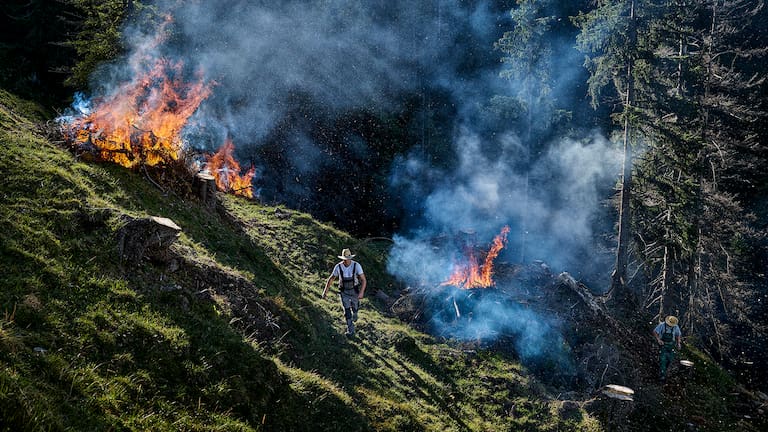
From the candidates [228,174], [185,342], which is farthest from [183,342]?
[228,174]

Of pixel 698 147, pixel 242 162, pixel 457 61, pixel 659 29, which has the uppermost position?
pixel 457 61

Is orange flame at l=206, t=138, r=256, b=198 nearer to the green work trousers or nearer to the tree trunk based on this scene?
the tree trunk

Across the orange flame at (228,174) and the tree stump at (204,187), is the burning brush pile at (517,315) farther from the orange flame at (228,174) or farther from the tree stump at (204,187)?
the orange flame at (228,174)

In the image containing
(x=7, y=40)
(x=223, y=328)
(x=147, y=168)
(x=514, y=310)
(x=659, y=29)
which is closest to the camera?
(x=223, y=328)

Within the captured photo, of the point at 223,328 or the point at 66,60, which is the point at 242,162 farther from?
the point at 223,328

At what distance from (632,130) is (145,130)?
62.0 ft

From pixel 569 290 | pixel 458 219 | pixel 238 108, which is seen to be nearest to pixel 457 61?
pixel 458 219

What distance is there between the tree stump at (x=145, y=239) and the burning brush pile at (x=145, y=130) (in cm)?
455

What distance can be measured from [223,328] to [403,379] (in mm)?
5049

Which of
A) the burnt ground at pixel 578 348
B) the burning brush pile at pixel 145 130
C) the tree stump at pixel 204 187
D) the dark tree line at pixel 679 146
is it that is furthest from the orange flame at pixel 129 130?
the dark tree line at pixel 679 146

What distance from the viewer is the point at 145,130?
1430 centimetres

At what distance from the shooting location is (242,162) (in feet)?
85.4

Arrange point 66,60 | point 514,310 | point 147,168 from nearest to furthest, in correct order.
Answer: point 147,168 < point 514,310 < point 66,60

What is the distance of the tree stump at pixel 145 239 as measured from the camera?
8812 millimetres
